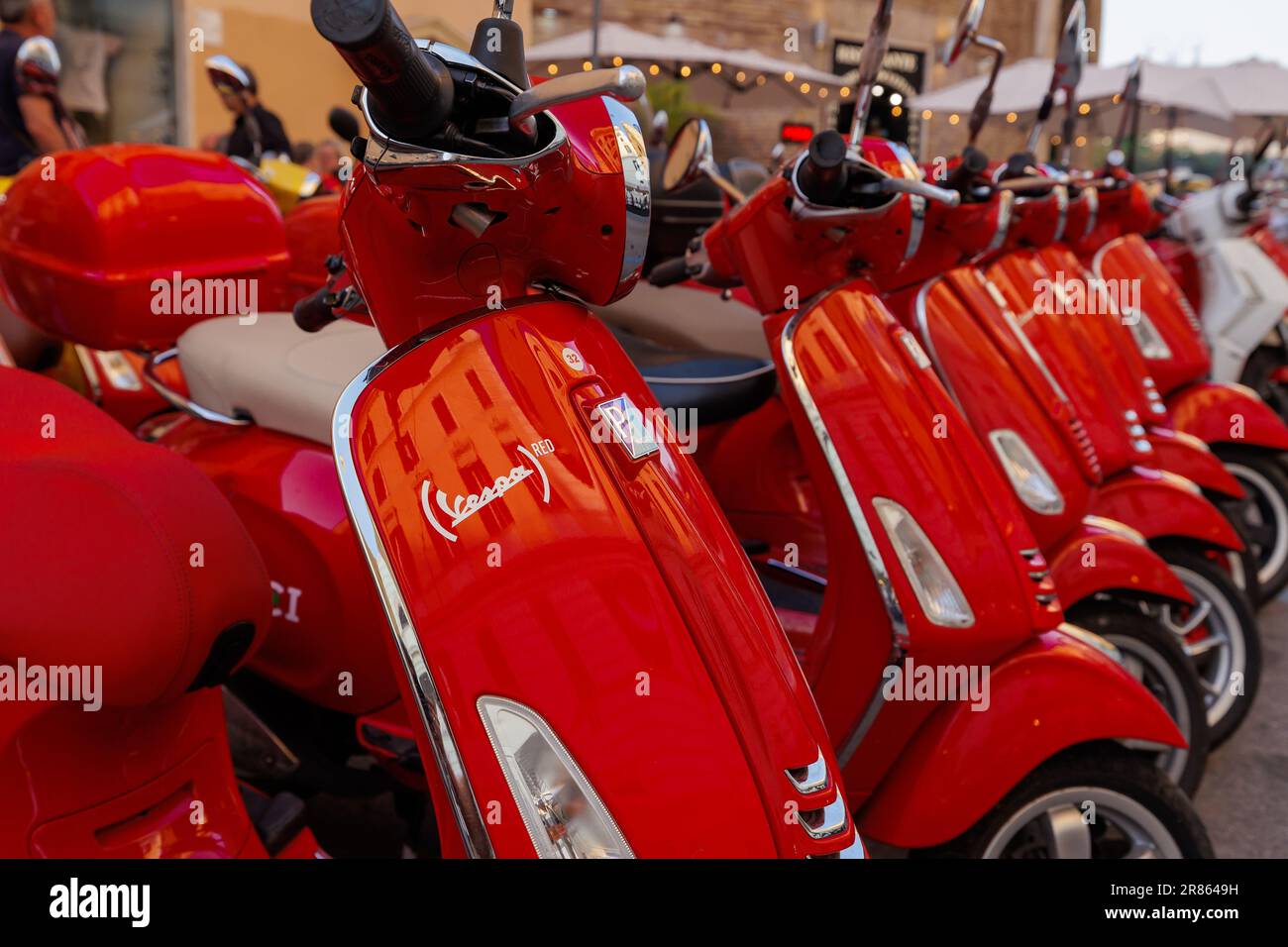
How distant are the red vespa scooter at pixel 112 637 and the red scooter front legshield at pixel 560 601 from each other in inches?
12.6

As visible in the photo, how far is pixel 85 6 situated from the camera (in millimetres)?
7902

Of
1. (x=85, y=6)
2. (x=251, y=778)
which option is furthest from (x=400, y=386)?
(x=85, y=6)

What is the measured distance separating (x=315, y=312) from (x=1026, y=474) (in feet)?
4.90

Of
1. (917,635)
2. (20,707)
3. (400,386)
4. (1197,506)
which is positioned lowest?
(1197,506)

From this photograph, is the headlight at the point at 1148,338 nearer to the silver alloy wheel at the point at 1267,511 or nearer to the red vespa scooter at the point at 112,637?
the silver alloy wheel at the point at 1267,511

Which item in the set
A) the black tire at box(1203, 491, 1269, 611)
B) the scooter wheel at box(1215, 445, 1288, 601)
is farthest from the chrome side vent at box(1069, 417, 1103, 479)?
the scooter wheel at box(1215, 445, 1288, 601)

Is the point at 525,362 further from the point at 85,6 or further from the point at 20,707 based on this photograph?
the point at 85,6

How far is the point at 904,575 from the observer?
1.77m

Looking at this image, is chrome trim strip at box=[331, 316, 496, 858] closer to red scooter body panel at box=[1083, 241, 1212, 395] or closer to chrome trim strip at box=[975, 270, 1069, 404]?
→ chrome trim strip at box=[975, 270, 1069, 404]

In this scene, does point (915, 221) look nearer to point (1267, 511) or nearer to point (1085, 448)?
point (1085, 448)

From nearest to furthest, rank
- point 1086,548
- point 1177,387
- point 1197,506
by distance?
point 1086,548
point 1197,506
point 1177,387

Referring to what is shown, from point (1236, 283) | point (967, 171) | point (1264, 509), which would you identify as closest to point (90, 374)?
point (967, 171)

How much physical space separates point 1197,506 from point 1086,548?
2.12ft

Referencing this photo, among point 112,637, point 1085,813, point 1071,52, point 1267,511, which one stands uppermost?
point 1071,52
